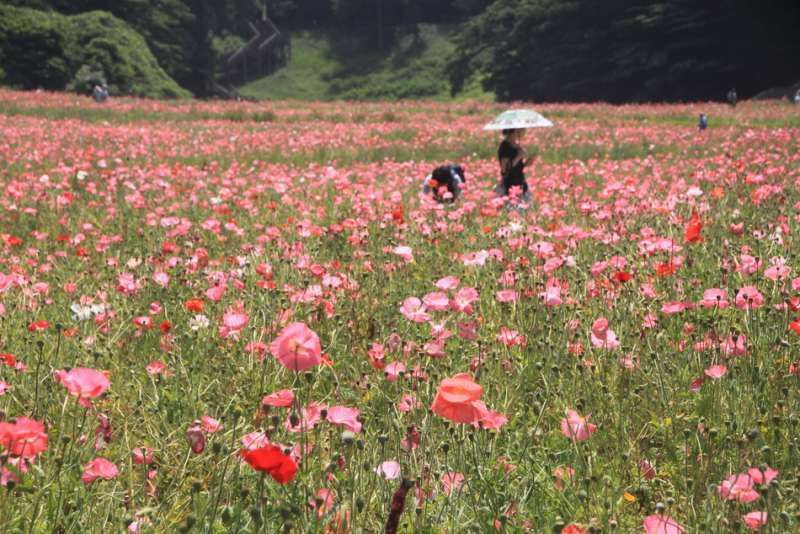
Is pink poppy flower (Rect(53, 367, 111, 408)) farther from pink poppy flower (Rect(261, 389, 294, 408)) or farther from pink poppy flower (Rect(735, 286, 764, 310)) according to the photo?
pink poppy flower (Rect(735, 286, 764, 310))

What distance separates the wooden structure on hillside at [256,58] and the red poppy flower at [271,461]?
64172 mm

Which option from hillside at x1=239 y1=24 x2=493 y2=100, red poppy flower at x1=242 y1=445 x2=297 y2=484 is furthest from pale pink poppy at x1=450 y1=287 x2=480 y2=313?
hillside at x1=239 y1=24 x2=493 y2=100

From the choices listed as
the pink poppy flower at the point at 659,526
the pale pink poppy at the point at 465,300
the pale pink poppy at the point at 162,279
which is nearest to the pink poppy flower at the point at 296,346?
the pink poppy flower at the point at 659,526

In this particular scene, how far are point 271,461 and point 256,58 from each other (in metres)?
67.2

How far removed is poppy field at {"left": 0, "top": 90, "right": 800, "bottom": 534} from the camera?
1566 mm

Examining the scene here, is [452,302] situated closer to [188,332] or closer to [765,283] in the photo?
[188,332]

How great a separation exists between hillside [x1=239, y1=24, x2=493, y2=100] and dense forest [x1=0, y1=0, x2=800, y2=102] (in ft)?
25.4

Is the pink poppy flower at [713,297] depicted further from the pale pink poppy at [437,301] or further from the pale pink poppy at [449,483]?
the pale pink poppy at [449,483]

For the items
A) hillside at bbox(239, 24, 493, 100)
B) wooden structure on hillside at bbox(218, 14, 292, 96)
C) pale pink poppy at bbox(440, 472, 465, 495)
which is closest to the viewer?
pale pink poppy at bbox(440, 472, 465, 495)

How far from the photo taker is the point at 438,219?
5.25 metres

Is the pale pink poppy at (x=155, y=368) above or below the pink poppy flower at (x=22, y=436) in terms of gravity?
below

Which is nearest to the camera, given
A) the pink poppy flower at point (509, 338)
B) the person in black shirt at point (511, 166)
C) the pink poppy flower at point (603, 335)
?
the pink poppy flower at point (603, 335)

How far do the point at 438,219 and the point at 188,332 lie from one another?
282 cm

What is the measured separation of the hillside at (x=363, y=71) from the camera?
56.6m
